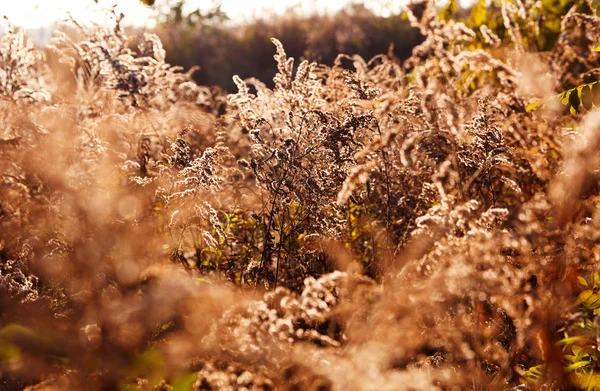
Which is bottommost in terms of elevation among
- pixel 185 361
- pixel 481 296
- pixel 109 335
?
pixel 185 361

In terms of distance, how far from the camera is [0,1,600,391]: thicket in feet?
4.99

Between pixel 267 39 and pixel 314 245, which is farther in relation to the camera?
pixel 267 39

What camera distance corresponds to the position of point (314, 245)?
2.51 metres

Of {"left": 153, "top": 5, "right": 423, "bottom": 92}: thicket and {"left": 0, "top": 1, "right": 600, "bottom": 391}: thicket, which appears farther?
{"left": 153, "top": 5, "right": 423, "bottom": 92}: thicket

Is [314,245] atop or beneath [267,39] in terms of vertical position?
beneath

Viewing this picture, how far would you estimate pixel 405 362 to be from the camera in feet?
6.39

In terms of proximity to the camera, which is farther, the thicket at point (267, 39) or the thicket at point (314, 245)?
the thicket at point (267, 39)

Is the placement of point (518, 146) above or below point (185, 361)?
above

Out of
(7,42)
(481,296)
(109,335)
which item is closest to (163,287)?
(109,335)

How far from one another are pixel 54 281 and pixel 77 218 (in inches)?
14.2

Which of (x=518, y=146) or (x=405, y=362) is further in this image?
(x=518, y=146)

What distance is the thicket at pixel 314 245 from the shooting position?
4.99 ft

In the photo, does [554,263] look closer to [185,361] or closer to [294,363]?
[294,363]

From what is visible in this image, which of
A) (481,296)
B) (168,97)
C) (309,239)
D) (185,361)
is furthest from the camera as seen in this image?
(168,97)
